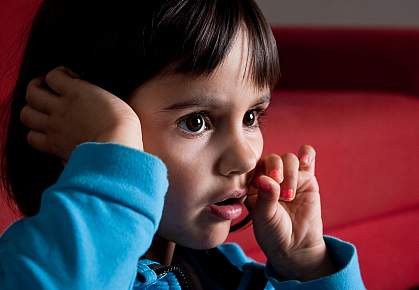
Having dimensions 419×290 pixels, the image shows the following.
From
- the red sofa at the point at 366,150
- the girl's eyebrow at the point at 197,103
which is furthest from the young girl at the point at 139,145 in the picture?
the red sofa at the point at 366,150

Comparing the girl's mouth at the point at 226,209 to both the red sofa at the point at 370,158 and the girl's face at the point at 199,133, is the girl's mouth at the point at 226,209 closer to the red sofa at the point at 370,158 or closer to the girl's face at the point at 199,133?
the girl's face at the point at 199,133

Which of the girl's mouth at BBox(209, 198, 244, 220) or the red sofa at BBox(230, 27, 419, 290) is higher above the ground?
the girl's mouth at BBox(209, 198, 244, 220)

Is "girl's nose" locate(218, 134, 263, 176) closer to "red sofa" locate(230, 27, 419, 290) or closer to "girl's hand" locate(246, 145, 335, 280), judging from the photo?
"girl's hand" locate(246, 145, 335, 280)

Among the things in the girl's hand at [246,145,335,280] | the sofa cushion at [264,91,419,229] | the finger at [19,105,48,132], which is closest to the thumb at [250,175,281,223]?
the girl's hand at [246,145,335,280]

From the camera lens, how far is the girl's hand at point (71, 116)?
1.91ft

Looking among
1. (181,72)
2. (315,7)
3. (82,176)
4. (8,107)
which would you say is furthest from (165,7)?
(315,7)

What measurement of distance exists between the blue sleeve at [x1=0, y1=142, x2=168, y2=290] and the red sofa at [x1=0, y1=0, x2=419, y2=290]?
474 mm

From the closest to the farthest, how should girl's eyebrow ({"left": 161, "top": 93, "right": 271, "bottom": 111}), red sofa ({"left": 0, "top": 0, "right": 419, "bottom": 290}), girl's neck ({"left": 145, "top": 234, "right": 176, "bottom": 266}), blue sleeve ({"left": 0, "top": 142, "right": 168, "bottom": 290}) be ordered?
blue sleeve ({"left": 0, "top": 142, "right": 168, "bottom": 290})
girl's eyebrow ({"left": 161, "top": 93, "right": 271, "bottom": 111})
girl's neck ({"left": 145, "top": 234, "right": 176, "bottom": 266})
red sofa ({"left": 0, "top": 0, "right": 419, "bottom": 290})

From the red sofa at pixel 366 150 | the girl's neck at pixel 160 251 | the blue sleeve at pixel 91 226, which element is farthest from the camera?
the red sofa at pixel 366 150

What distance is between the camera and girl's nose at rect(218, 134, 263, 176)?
2.07 feet

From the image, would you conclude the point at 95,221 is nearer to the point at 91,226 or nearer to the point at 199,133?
the point at 91,226

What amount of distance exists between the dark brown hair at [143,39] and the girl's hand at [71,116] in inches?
0.9

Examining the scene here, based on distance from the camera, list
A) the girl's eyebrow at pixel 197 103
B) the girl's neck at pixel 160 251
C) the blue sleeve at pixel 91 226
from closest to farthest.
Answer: the blue sleeve at pixel 91 226
the girl's eyebrow at pixel 197 103
the girl's neck at pixel 160 251

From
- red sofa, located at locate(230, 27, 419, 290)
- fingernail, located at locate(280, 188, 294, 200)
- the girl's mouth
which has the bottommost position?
red sofa, located at locate(230, 27, 419, 290)
